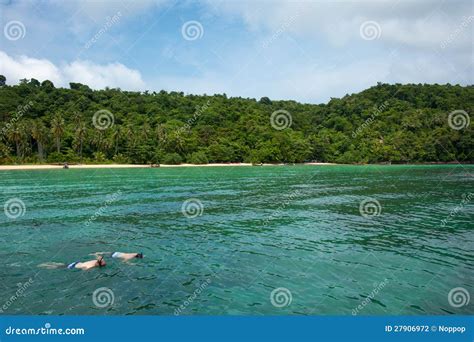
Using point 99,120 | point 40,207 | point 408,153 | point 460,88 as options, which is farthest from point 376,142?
point 40,207

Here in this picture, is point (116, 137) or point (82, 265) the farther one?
point (116, 137)

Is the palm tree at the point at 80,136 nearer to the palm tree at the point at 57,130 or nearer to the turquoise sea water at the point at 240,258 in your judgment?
the palm tree at the point at 57,130

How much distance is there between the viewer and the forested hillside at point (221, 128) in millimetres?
112812

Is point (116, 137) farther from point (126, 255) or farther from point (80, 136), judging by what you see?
point (126, 255)

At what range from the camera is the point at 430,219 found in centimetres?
2789

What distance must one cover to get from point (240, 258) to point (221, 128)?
131471 millimetres

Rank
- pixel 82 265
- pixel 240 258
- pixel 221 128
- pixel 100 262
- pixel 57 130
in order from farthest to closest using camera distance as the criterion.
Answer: pixel 221 128
pixel 57 130
pixel 240 258
pixel 100 262
pixel 82 265

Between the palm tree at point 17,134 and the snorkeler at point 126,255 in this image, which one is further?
the palm tree at point 17,134

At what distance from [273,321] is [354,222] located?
1812cm

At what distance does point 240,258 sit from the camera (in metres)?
17.6

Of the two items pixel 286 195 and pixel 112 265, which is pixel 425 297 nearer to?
pixel 112 265

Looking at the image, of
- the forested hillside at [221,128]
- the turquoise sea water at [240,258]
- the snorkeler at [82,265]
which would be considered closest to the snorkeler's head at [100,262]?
the snorkeler at [82,265]

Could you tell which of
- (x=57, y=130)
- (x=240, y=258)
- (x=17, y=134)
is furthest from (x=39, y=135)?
(x=240, y=258)

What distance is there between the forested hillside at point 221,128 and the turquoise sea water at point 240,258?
279ft
